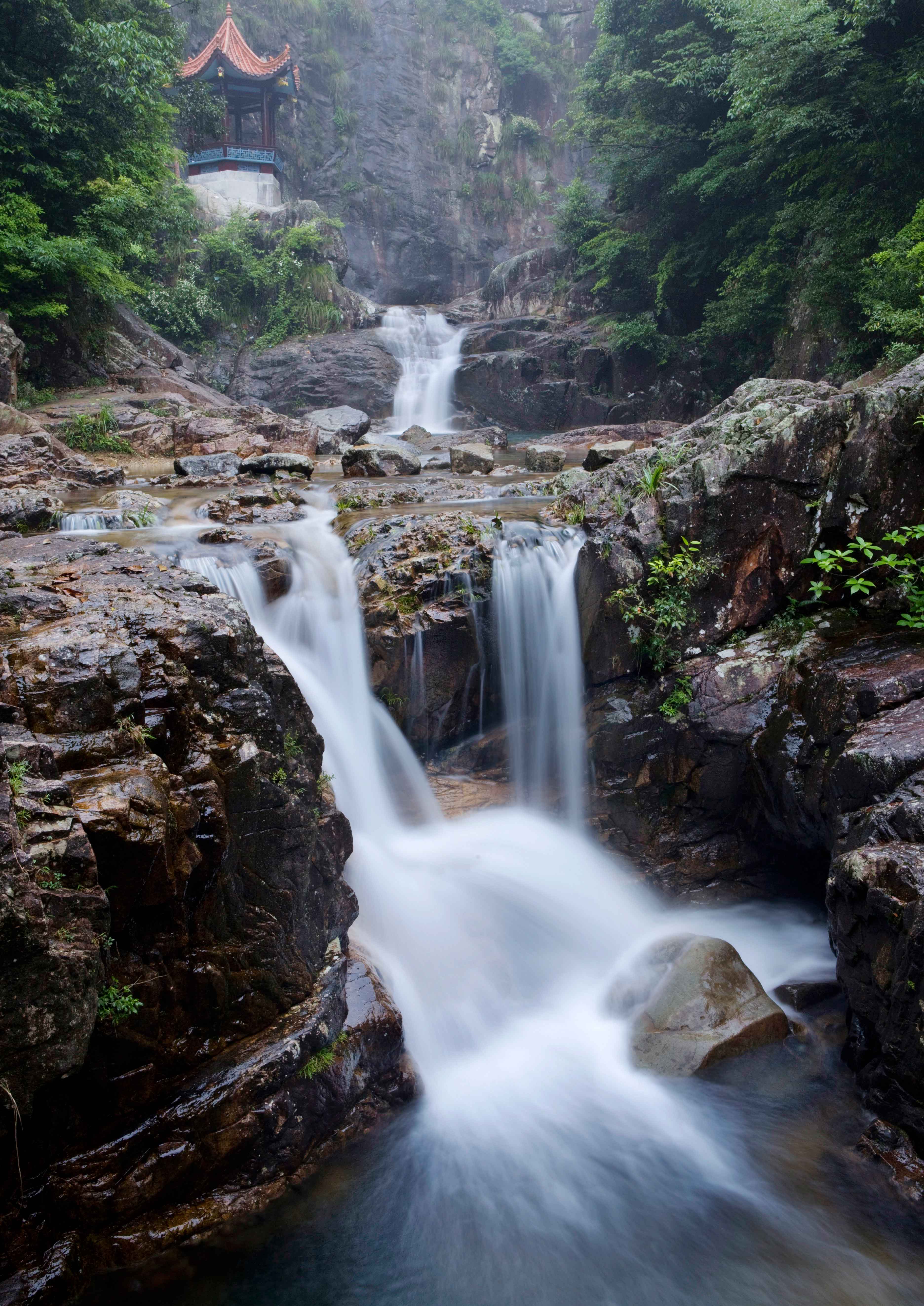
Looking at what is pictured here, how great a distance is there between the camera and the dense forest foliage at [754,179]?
13383 millimetres

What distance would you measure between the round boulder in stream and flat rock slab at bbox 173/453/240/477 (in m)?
11.2

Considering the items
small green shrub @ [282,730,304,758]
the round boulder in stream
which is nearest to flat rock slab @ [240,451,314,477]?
small green shrub @ [282,730,304,758]

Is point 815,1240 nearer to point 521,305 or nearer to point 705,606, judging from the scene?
point 705,606

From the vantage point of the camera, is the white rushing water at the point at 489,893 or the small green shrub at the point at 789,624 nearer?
the white rushing water at the point at 489,893

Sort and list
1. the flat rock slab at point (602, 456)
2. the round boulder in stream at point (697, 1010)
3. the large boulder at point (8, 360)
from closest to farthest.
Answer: the round boulder in stream at point (697, 1010) < the flat rock slab at point (602, 456) < the large boulder at point (8, 360)

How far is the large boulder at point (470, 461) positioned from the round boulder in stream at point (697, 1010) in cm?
1120

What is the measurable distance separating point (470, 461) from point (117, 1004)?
1303 cm

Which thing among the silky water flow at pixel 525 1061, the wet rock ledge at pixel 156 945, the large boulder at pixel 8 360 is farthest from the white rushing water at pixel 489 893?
the large boulder at pixel 8 360

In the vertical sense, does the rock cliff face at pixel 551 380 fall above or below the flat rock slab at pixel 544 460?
above

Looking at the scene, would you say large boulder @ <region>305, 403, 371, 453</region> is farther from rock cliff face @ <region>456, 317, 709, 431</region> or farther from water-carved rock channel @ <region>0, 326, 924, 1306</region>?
water-carved rock channel @ <region>0, 326, 924, 1306</region>

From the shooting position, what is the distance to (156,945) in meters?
3.53

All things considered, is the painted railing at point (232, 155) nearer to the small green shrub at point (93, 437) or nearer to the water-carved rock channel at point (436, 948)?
the small green shrub at point (93, 437)

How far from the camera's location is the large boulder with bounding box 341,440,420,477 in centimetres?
1405

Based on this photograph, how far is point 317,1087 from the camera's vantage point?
401 centimetres
